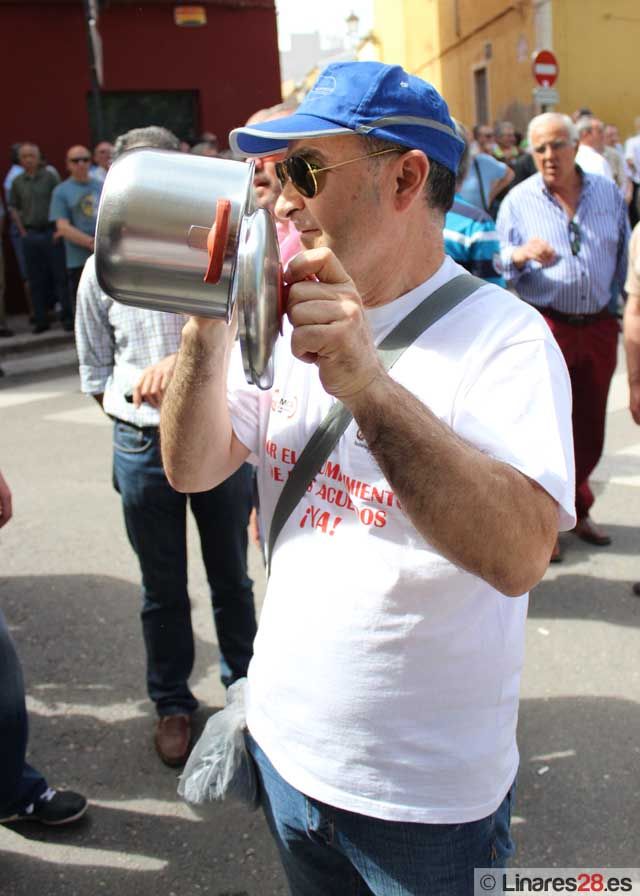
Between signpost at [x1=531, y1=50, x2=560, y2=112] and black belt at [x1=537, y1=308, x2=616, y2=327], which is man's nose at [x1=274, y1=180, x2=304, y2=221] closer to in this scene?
black belt at [x1=537, y1=308, x2=616, y2=327]

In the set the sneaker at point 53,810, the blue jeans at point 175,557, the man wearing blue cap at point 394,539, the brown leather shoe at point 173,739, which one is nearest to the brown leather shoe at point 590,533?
the blue jeans at point 175,557

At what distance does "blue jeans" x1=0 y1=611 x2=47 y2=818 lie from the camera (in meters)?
2.72

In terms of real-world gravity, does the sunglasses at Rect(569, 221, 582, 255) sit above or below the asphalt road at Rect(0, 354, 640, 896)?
above

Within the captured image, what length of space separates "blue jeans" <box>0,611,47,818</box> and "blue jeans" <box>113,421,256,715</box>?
61 centimetres

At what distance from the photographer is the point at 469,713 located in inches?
60.6

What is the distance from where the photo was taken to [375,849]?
1.55m

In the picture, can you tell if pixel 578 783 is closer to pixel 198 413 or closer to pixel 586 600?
pixel 586 600

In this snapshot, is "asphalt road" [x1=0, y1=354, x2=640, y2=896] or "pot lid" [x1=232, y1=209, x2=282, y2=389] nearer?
"pot lid" [x1=232, y1=209, x2=282, y2=389]

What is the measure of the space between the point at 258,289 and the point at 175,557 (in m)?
2.15

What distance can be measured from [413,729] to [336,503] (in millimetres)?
369

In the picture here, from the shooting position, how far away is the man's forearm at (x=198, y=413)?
161cm

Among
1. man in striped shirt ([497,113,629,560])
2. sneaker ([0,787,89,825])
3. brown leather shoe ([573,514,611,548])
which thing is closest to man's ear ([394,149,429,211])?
sneaker ([0,787,89,825])

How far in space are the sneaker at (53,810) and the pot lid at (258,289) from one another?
2.09 m

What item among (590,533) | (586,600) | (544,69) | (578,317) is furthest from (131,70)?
(586,600)
